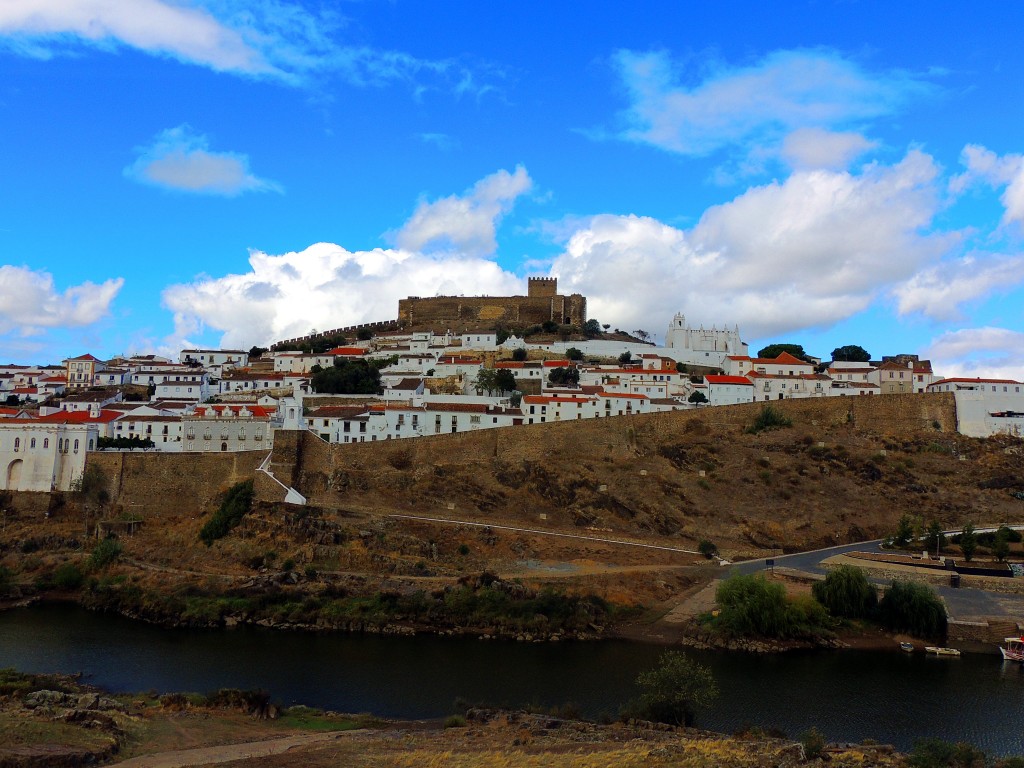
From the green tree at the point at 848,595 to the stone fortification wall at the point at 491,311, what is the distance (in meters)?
42.7

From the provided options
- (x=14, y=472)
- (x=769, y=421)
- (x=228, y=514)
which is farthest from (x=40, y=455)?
(x=769, y=421)

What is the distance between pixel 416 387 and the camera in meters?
44.1

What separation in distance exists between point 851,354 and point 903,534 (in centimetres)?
2662

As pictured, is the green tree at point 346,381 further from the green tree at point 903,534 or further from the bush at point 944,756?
the bush at point 944,756

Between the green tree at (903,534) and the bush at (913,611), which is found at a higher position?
the green tree at (903,534)

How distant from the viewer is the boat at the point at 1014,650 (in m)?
24.8

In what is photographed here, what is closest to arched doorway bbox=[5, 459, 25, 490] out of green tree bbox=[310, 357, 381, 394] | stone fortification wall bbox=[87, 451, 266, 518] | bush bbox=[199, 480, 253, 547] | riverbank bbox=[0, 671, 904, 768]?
stone fortification wall bbox=[87, 451, 266, 518]

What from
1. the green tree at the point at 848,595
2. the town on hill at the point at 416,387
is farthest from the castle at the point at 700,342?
the green tree at the point at 848,595

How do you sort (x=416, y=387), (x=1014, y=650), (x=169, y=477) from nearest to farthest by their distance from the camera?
(x=1014, y=650) → (x=169, y=477) → (x=416, y=387)

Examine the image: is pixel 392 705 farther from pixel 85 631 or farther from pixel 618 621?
pixel 85 631

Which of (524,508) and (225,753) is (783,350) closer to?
(524,508)

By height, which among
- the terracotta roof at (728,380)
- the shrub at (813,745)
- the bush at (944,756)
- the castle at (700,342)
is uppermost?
the castle at (700,342)

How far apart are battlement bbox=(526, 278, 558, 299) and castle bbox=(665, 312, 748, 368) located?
15953 millimetres

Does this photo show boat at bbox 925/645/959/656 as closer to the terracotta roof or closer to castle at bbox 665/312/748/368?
the terracotta roof
